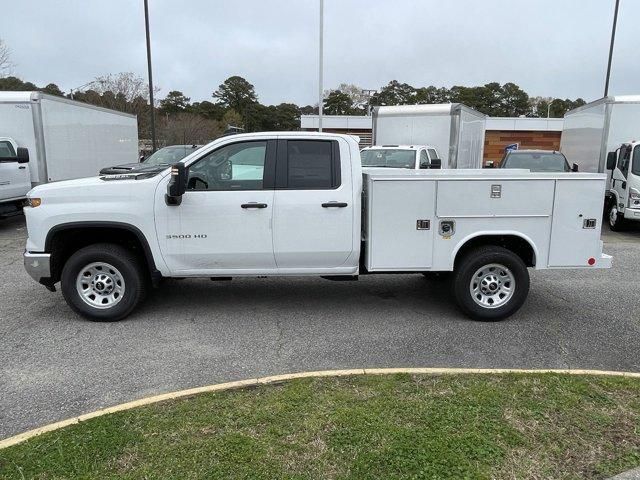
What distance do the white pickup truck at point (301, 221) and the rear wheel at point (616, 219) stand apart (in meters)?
7.63

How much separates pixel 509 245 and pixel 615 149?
9.65 m

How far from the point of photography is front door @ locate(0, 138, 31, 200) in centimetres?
1157

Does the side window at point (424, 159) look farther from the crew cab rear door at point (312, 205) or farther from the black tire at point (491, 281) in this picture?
the crew cab rear door at point (312, 205)

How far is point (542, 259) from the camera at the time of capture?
5.64 m

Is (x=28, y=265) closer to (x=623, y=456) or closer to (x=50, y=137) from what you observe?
(x=623, y=456)

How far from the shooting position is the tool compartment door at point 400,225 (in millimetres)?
5457

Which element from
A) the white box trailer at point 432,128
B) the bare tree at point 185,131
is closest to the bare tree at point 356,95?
the bare tree at point 185,131

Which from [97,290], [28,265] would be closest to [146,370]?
[97,290]

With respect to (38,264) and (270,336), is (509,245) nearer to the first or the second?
(270,336)

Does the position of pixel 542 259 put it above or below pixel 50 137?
below

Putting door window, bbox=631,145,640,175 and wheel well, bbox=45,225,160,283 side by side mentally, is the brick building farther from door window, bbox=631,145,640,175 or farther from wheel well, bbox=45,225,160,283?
wheel well, bbox=45,225,160,283

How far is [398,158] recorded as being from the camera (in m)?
13.4

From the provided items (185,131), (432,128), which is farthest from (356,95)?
(432,128)

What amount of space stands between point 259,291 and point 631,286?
5001 mm
